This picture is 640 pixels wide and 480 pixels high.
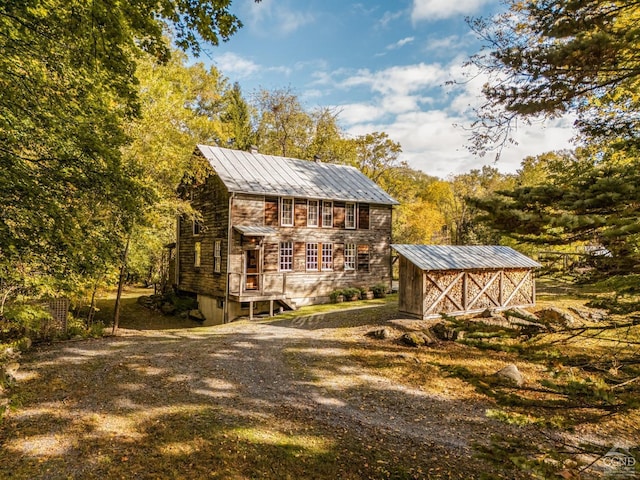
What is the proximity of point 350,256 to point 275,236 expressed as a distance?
5412 millimetres

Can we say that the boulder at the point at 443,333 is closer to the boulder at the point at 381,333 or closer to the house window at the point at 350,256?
the boulder at the point at 381,333

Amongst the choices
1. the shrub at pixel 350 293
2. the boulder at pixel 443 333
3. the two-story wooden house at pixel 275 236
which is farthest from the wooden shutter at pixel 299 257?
the boulder at pixel 443 333

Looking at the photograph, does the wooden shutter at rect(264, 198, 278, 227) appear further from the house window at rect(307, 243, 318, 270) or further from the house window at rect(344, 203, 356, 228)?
the house window at rect(344, 203, 356, 228)

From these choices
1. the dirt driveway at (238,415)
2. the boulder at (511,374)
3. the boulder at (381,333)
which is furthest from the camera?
the boulder at (381,333)

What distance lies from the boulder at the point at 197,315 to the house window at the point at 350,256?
9.14 m

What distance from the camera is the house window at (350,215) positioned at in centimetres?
2375

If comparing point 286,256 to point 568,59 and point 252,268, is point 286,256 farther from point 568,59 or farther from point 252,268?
point 568,59

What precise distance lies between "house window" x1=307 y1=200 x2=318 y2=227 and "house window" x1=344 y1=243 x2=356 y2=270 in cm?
275

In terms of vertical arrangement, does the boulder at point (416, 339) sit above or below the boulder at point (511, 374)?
above

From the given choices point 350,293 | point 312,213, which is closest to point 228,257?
point 312,213

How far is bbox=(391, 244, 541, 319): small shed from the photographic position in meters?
14.7

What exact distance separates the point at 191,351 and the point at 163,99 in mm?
11501

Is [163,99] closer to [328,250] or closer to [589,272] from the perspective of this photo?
[328,250]

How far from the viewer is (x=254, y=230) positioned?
19453 mm
